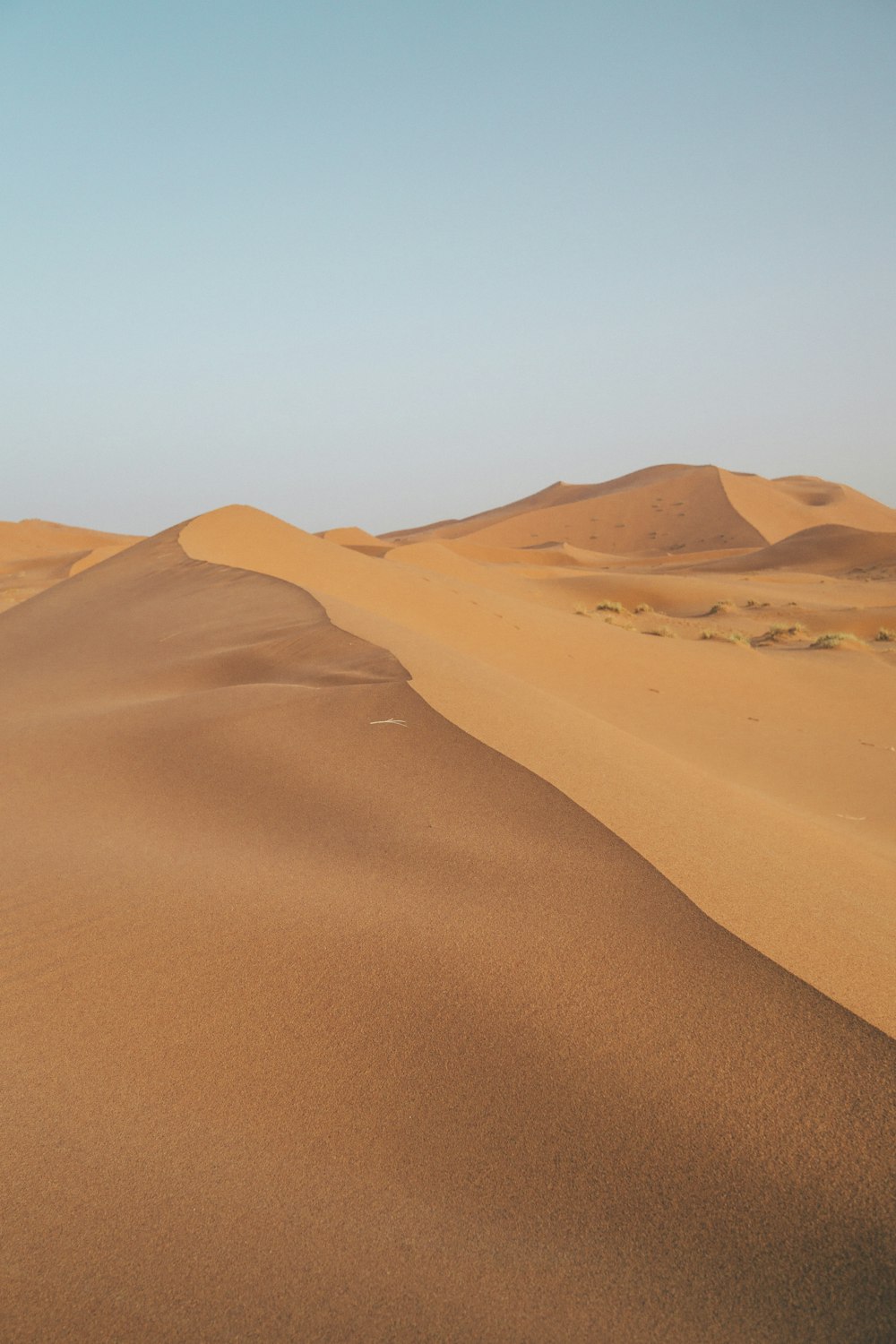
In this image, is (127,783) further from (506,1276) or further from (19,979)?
(506,1276)

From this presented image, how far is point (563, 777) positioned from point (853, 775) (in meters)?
4.62

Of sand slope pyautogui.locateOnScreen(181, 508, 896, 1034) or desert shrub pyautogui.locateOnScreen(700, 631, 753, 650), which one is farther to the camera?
desert shrub pyautogui.locateOnScreen(700, 631, 753, 650)

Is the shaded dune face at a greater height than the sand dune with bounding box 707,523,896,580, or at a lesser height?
lesser

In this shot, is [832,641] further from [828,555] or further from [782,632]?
[828,555]

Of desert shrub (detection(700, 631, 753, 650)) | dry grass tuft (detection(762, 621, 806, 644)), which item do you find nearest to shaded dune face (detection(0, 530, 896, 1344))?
desert shrub (detection(700, 631, 753, 650))

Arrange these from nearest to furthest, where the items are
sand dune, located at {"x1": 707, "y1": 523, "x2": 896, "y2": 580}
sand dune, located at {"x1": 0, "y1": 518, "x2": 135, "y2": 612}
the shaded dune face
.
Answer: the shaded dune face, sand dune, located at {"x1": 0, "y1": 518, "x2": 135, "y2": 612}, sand dune, located at {"x1": 707, "y1": 523, "x2": 896, "y2": 580}

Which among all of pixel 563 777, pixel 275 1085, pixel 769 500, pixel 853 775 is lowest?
pixel 853 775

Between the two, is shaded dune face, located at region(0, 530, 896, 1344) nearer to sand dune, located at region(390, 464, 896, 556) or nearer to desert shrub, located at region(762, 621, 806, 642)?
desert shrub, located at region(762, 621, 806, 642)

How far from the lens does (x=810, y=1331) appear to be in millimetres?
1577

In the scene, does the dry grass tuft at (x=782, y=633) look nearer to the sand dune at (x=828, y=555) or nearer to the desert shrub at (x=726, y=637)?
the desert shrub at (x=726, y=637)

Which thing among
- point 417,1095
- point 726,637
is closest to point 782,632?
point 726,637

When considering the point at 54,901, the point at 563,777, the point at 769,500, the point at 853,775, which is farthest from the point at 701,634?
the point at 769,500

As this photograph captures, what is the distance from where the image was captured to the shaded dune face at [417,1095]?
168 centimetres

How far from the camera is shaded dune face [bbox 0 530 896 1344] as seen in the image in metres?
1.68
